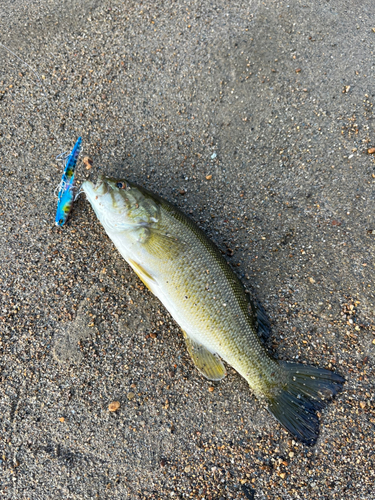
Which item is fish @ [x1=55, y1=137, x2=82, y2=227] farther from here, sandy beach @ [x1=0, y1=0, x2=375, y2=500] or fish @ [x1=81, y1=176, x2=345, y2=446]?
fish @ [x1=81, y1=176, x2=345, y2=446]

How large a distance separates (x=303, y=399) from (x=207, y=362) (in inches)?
32.7

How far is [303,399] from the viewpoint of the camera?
8.36 feet

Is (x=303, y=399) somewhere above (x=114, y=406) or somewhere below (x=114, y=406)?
below

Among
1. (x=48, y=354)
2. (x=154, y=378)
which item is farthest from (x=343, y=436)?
(x=48, y=354)

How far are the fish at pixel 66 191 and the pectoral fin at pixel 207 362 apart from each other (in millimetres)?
1538

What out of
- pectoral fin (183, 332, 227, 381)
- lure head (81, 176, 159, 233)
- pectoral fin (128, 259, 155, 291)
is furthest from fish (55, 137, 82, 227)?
pectoral fin (183, 332, 227, 381)

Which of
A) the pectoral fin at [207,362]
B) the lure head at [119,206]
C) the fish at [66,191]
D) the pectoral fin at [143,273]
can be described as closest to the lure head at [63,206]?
the fish at [66,191]

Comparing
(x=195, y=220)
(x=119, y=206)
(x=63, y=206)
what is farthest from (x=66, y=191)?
(x=195, y=220)

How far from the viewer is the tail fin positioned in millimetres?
2525

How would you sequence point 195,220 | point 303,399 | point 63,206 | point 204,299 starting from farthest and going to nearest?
point 195,220 → point 63,206 → point 303,399 → point 204,299

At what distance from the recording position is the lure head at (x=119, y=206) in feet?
8.14

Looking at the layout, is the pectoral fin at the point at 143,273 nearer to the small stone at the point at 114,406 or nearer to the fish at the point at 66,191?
the fish at the point at 66,191

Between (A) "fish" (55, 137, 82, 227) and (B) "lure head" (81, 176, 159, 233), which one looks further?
(A) "fish" (55, 137, 82, 227)

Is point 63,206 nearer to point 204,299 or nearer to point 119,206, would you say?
point 119,206
